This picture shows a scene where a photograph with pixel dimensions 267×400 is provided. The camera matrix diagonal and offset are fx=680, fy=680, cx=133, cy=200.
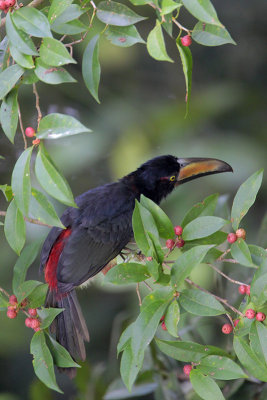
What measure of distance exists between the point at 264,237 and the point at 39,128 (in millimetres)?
1155

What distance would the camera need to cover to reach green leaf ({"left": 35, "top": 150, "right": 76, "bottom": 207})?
1.28 meters

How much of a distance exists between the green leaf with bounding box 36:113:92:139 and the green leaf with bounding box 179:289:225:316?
17.0 inches

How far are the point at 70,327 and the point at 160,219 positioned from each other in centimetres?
56

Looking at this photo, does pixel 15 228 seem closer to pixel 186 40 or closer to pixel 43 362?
pixel 43 362

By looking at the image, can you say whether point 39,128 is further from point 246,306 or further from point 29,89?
point 29,89

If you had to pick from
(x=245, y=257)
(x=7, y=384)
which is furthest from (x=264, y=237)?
(x=7, y=384)

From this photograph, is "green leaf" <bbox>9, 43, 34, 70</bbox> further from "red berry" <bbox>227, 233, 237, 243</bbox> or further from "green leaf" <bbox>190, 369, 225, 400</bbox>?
"green leaf" <bbox>190, 369, 225, 400</bbox>

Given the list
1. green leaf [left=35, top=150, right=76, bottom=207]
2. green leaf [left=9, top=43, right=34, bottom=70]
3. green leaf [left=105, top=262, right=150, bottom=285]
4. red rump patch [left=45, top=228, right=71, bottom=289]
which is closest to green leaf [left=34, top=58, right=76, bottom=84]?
green leaf [left=9, top=43, right=34, bottom=70]

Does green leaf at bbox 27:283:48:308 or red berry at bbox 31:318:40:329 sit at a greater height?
green leaf at bbox 27:283:48:308

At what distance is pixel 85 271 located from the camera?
1.93 meters

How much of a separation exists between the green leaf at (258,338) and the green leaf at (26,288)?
0.49m

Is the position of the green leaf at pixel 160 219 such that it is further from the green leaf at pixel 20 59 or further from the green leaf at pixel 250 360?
the green leaf at pixel 20 59

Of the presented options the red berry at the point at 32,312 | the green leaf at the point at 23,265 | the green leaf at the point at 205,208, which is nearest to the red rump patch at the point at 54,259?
the green leaf at the point at 23,265

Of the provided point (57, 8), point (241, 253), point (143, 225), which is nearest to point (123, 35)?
point (57, 8)
